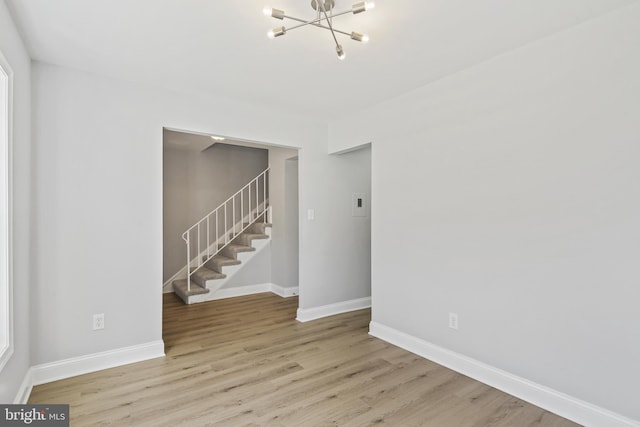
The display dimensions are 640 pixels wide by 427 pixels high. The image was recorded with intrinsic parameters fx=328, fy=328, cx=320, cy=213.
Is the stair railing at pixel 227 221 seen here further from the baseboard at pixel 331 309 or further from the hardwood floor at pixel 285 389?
the hardwood floor at pixel 285 389

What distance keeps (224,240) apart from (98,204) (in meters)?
3.16

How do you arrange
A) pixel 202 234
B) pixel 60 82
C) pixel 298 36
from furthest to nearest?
pixel 202 234
pixel 60 82
pixel 298 36

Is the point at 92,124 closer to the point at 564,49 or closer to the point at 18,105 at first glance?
the point at 18,105

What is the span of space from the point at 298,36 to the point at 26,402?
9.77 ft

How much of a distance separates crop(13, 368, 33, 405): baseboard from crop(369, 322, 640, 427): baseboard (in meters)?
2.83

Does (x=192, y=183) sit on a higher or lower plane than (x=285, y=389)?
higher

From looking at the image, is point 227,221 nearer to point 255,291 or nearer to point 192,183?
point 192,183

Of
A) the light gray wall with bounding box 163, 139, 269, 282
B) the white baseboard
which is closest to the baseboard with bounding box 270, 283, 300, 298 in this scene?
the white baseboard

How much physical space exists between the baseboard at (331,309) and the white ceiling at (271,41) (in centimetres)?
248

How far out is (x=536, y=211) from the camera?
220cm

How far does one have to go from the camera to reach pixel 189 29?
6.74 ft

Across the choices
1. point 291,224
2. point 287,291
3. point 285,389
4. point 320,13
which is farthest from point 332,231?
point 320,13

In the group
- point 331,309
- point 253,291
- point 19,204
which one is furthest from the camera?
point 253,291

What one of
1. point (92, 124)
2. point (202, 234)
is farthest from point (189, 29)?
point (202, 234)
